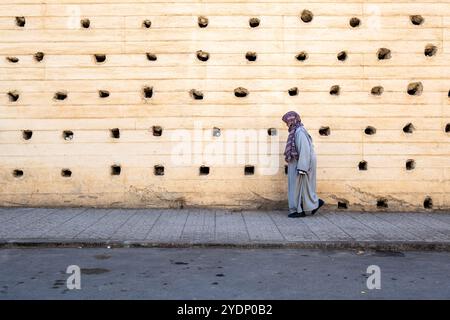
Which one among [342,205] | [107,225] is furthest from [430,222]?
[107,225]

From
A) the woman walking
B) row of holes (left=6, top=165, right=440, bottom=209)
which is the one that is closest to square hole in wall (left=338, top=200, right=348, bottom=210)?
row of holes (left=6, top=165, right=440, bottom=209)

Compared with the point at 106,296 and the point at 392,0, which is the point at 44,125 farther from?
the point at 392,0

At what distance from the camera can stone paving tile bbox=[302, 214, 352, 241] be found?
700 cm

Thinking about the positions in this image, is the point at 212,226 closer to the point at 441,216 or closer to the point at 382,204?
the point at 382,204

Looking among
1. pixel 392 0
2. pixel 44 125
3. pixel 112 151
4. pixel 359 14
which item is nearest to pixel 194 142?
pixel 112 151

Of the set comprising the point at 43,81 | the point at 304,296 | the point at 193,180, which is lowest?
the point at 304,296

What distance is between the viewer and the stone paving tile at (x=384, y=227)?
702cm

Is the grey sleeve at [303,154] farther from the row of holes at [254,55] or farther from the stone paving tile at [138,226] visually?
the stone paving tile at [138,226]

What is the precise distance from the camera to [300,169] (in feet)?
28.3

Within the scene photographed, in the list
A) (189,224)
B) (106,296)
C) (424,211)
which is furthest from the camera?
(424,211)

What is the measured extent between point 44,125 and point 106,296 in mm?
5824

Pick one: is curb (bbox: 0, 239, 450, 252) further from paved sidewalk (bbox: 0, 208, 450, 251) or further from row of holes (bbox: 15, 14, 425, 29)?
row of holes (bbox: 15, 14, 425, 29)

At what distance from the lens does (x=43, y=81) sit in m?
9.59

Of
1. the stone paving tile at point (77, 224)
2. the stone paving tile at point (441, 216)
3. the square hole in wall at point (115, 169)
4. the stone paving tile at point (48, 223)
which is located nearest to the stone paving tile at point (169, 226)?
the stone paving tile at point (77, 224)
